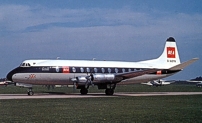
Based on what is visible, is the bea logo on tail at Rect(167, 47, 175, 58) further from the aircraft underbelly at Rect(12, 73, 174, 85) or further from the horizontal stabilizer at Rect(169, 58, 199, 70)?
the aircraft underbelly at Rect(12, 73, 174, 85)

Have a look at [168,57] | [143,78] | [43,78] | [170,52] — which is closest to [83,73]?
[43,78]

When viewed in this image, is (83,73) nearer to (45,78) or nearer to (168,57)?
(45,78)

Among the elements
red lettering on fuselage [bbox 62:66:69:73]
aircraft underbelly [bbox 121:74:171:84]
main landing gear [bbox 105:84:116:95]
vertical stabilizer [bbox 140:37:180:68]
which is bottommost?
main landing gear [bbox 105:84:116:95]

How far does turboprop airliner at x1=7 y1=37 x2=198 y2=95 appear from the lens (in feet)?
115

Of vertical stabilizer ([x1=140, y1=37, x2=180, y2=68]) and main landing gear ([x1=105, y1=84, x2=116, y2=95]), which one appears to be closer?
main landing gear ([x1=105, y1=84, x2=116, y2=95])

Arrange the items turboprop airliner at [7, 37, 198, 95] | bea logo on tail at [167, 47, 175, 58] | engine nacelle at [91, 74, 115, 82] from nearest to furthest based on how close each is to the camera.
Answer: turboprop airliner at [7, 37, 198, 95] < engine nacelle at [91, 74, 115, 82] < bea logo on tail at [167, 47, 175, 58]

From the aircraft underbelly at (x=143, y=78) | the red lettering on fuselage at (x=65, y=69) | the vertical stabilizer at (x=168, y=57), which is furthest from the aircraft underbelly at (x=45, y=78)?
→ the vertical stabilizer at (x=168, y=57)

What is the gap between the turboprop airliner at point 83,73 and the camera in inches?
1374

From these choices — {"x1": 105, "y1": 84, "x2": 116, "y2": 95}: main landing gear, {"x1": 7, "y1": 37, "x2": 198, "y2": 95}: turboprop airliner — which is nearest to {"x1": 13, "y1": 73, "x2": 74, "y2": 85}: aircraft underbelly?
{"x1": 7, "y1": 37, "x2": 198, "y2": 95}: turboprop airliner

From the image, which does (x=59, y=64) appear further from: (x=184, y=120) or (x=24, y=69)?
(x=184, y=120)

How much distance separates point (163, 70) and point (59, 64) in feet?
43.6

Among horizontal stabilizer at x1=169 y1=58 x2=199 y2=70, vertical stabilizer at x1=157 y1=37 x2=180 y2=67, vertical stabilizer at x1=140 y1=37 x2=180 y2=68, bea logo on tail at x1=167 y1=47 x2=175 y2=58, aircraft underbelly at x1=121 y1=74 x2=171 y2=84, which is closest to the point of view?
horizontal stabilizer at x1=169 y1=58 x2=199 y2=70

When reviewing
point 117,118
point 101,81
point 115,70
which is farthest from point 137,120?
point 115,70

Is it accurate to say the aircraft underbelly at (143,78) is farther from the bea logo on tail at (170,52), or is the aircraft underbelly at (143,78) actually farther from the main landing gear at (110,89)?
the main landing gear at (110,89)
